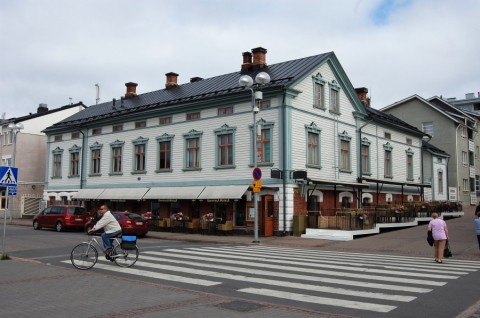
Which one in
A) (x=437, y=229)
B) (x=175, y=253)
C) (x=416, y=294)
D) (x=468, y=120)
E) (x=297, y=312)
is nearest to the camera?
(x=297, y=312)

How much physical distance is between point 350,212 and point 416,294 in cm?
1595

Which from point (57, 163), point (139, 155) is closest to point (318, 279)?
point (139, 155)

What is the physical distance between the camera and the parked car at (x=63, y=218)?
97.5 ft

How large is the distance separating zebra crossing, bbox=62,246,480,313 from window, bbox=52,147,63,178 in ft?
88.7

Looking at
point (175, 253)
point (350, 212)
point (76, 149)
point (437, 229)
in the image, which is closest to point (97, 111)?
point (76, 149)

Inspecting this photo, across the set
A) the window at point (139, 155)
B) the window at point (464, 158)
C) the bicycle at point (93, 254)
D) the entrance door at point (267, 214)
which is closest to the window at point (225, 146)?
the entrance door at point (267, 214)

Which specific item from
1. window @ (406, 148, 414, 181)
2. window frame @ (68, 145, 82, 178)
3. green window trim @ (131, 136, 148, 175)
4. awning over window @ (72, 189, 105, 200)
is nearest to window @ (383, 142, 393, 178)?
window @ (406, 148, 414, 181)

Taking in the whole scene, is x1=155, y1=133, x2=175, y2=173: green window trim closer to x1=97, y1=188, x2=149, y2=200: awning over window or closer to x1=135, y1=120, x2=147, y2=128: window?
x1=97, y1=188, x2=149, y2=200: awning over window

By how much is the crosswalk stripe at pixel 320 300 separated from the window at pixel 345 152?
22.0 meters

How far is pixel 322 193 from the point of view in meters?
28.4

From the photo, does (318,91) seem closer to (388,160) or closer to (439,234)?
(388,160)

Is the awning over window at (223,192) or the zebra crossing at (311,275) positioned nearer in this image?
the zebra crossing at (311,275)

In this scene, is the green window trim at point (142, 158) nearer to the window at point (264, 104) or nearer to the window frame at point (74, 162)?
the window frame at point (74, 162)

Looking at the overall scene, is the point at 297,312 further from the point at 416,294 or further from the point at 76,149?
the point at 76,149
